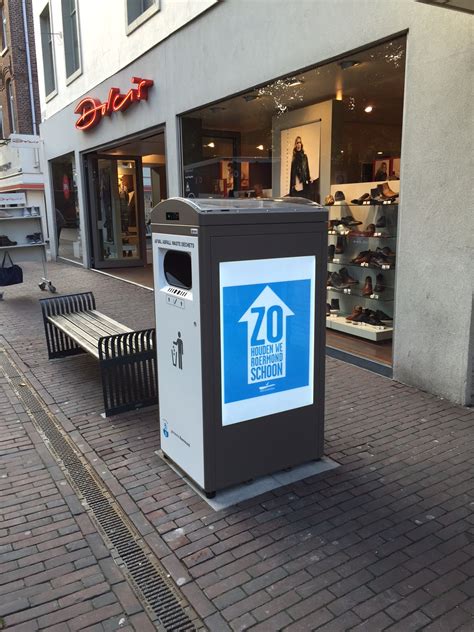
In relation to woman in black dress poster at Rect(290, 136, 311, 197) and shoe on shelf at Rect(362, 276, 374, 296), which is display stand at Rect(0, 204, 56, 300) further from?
shoe on shelf at Rect(362, 276, 374, 296)

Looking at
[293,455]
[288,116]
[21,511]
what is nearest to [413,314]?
[293,455]

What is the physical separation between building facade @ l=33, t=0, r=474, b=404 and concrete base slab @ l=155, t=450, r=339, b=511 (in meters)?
1.84

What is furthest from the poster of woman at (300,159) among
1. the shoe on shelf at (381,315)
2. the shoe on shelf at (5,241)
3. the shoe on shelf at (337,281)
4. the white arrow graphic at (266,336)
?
the shoe on shelf at (5,241)

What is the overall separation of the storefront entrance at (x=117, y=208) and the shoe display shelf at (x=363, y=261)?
8868 mm

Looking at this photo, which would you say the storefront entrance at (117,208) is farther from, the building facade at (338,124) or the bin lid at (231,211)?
the bin lid at (231,211)

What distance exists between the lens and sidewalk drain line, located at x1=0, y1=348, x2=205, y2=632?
2438 millimetres

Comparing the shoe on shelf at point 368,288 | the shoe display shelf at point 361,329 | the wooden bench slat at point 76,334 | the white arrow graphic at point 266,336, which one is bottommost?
the shoe display shelf at point 361,329

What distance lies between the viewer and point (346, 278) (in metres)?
7.49

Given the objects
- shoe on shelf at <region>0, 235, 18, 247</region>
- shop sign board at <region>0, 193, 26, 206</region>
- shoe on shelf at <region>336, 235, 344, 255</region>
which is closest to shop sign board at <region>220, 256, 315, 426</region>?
shoe on shelf at <region>336, 235, 344, 255</region>

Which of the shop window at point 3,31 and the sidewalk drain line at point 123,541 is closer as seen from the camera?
the sidewalk drain line at point 123,541

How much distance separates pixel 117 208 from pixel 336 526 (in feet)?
45.5

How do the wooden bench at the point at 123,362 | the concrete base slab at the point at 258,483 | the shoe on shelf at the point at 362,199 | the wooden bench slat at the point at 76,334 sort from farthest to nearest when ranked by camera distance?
the shoe on shelf at the point at 362,199, the wooden bench slat at the point at 76,334, the wooden bench at the point at 123,362, the concrete base slab at the point at 258,483

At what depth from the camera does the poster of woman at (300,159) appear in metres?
8.32

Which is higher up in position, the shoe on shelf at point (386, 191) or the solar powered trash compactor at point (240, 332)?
the shoe on shelf at point (386, 191)
